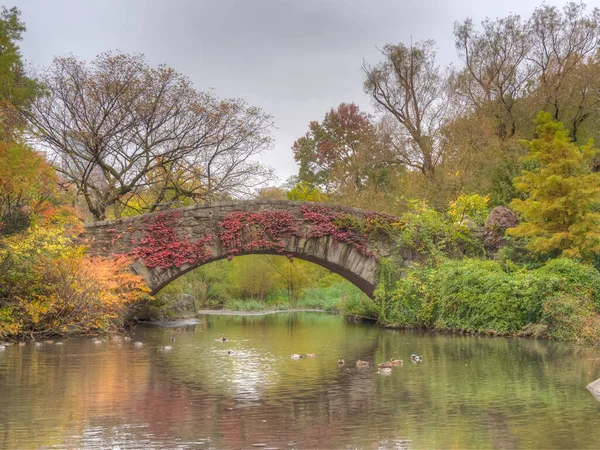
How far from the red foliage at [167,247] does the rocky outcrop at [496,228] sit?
25.9ft

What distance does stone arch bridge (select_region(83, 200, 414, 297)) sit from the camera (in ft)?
66.6

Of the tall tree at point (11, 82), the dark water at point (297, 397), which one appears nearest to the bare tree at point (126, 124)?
the tall tree at point (11, 82)

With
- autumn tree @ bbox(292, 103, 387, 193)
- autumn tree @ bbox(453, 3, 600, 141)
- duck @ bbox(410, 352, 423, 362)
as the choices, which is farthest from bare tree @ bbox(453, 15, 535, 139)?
duck @ bbox(410, 352, 423, 362)

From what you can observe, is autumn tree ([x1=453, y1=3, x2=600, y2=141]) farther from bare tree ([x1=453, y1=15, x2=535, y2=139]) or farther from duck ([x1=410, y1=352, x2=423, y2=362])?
duck ([x1=410, y1=352, x2=423, y2=362])

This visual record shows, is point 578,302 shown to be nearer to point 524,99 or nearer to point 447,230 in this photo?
point 447,230

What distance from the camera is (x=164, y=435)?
7078mm

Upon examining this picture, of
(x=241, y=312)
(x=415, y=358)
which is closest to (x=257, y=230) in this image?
(x=415, y=358)

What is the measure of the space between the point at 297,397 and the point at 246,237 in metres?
11.8

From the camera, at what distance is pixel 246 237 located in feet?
68.6

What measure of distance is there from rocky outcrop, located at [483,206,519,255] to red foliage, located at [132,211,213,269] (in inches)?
311

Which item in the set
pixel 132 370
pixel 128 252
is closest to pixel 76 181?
Result: pixel 128 252

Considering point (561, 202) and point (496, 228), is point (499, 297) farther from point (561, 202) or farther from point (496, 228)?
point (496, 228)

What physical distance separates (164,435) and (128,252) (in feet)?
44.5

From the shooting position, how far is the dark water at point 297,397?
697 cm
